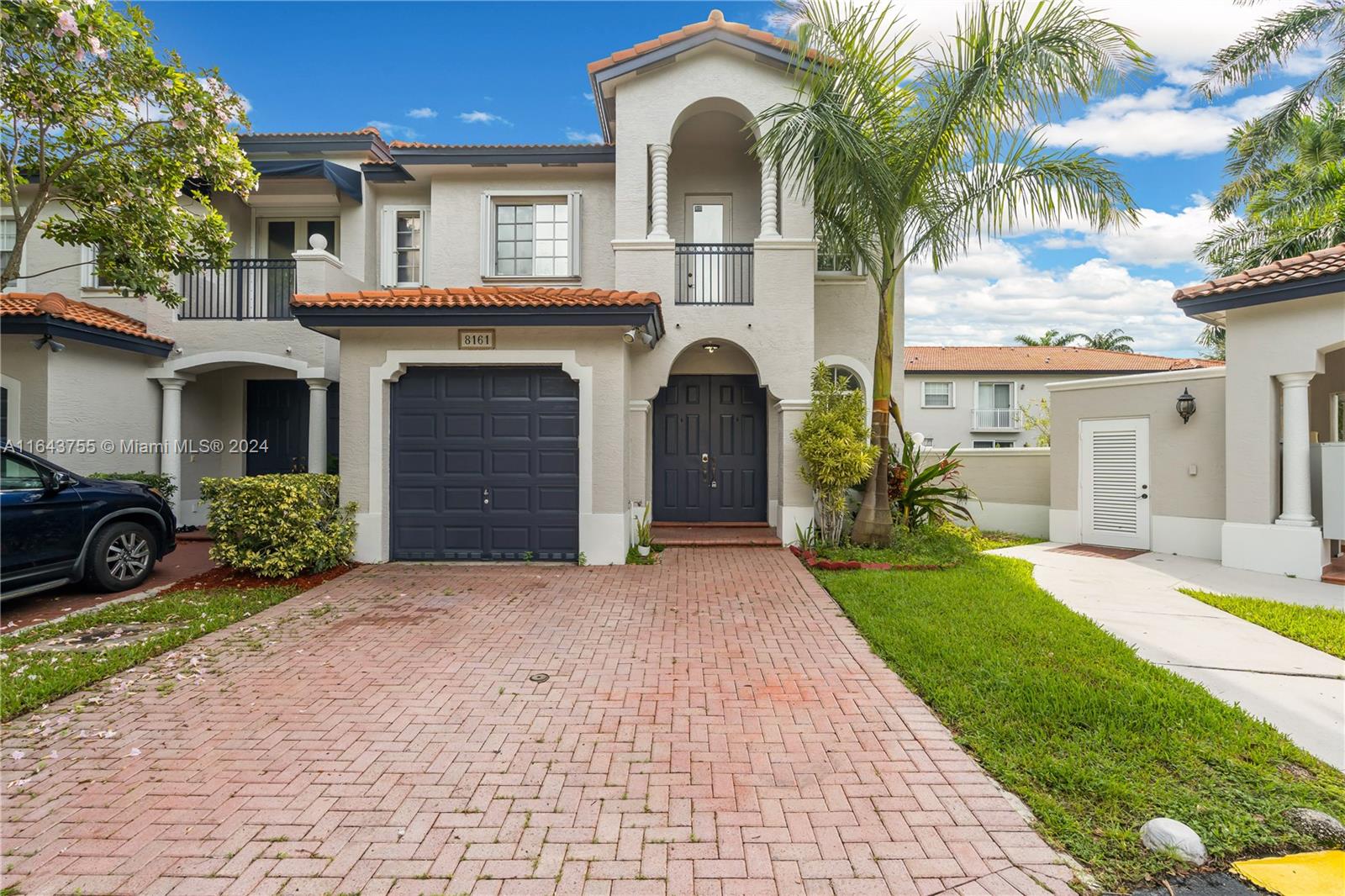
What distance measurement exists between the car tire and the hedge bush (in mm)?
688

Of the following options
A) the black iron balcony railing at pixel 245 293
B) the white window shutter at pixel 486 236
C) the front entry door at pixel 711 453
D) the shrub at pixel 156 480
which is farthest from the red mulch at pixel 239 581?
the white window shutter at pixel 486 236

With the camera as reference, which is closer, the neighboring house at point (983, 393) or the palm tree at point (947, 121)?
the palm tree at point (947, 121)

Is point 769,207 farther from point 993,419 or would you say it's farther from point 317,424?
point 993,419

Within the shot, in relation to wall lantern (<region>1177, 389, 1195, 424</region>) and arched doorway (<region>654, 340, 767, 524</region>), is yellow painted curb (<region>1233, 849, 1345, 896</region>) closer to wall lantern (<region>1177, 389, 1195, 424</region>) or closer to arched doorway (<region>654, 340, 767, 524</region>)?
wall lantern (<region>1177, 389, 1195, 424</region>)

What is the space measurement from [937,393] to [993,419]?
3.11 metres

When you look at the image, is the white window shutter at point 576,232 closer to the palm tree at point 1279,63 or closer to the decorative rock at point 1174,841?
the decorative rock at point 1174,841

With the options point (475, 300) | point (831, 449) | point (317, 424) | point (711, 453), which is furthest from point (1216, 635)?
point (317, 424)

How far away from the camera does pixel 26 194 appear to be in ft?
38.7

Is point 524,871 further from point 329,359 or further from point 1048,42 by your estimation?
point 329,359

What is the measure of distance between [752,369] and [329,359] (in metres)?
7.96

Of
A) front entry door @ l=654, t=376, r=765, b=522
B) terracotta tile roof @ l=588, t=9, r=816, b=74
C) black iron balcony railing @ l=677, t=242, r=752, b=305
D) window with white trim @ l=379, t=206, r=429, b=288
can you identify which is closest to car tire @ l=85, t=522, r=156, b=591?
window with white trim @ l=379, t=206, r=429, b=288

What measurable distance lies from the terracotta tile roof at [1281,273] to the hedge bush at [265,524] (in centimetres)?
1281

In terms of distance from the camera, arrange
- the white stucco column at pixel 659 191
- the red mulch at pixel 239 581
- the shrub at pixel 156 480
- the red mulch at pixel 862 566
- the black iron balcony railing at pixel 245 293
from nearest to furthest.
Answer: the red mulch at pixel 239 581, the red mulch at pixel 862 566, the shrub at pixel 156 480, the white stucco column at pixel 659 191, the black iron balcony railing at pixel 245 293

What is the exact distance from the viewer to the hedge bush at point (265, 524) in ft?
26.0
